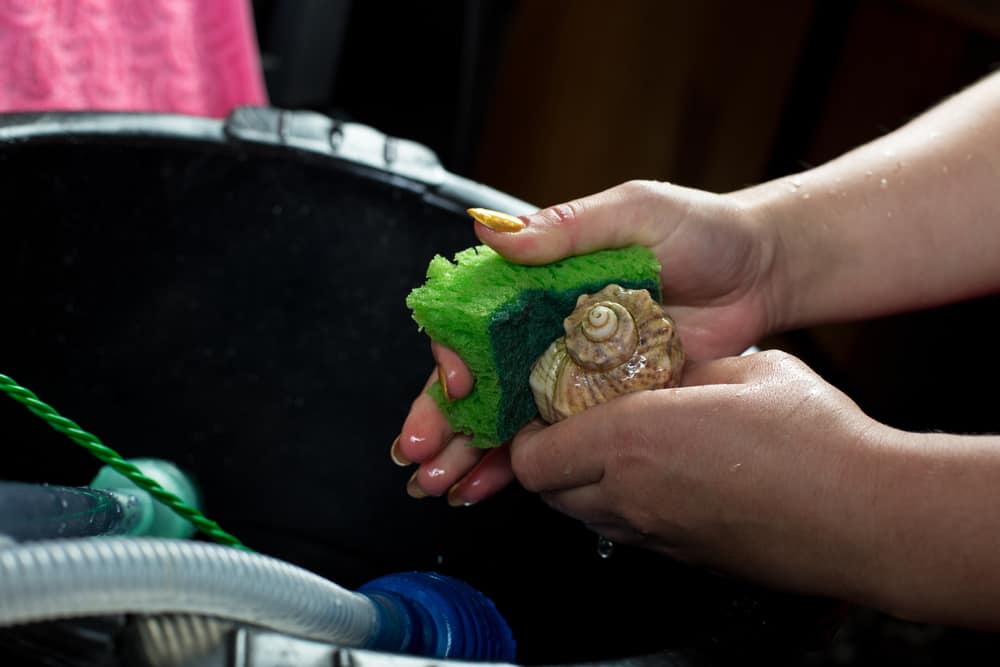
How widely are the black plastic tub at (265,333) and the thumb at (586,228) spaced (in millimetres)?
114

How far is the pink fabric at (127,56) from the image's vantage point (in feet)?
2.55

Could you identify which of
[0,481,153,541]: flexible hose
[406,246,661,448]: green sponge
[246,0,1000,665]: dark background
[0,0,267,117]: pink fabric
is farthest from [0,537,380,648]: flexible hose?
[246,0,1000,665]: dark background

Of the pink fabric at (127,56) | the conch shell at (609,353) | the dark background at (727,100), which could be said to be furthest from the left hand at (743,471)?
the dark background at (727,100)

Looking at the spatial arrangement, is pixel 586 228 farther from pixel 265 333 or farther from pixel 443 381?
pixel 265 333

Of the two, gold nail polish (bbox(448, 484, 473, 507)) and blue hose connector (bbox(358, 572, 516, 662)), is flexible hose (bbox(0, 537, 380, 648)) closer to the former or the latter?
blue hose connector (bbox(358, 572, 516, 662))

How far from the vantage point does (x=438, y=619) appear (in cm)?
52

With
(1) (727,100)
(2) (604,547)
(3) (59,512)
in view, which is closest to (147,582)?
(3) (59,512)

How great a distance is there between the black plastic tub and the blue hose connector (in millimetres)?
101

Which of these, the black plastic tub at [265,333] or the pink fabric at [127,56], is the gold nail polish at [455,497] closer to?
the black plastic tub at [265,333]

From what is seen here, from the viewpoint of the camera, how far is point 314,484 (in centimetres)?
75

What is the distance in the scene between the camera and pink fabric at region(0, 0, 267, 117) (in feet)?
2.55

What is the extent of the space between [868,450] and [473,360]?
21 cm

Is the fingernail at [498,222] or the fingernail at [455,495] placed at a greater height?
the fingernail at [498,222]

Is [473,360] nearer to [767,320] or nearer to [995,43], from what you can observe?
[767,320]
